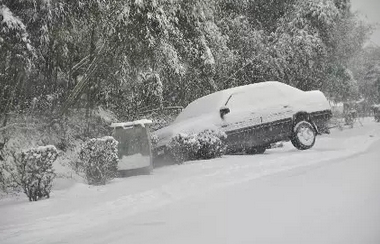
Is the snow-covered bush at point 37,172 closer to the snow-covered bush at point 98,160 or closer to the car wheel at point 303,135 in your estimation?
the snow-covered bush at point 98,160

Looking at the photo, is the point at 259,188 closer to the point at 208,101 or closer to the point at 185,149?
the point at 185,149

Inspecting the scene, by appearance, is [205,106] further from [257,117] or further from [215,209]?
[215,209]

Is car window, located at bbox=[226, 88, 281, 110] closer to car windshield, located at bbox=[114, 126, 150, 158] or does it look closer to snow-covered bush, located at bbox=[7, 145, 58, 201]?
car windshield, located at bbox=[114, 126, 150, 158]

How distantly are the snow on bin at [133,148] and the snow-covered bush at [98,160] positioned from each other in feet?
2.01

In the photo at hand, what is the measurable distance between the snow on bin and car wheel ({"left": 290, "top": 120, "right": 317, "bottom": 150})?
3.97 m

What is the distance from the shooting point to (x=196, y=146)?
28.8 feet

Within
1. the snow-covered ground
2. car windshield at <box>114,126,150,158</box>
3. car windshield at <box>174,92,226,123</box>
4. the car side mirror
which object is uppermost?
car windshield at <box>174,92,226,123</box>

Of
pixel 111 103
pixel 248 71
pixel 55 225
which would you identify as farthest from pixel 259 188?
pixel 248 71

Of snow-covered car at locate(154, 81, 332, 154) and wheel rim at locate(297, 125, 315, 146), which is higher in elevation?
snow-covered car at locate(154, 81, 332, 154)

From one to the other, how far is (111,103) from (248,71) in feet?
25.3

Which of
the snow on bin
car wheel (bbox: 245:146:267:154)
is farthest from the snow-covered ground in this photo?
car wheel (bbox: 245:146:267:154)

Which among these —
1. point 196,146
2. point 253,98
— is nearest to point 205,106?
point 253,98

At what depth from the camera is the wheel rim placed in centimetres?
999

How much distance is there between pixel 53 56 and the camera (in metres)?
8.81
